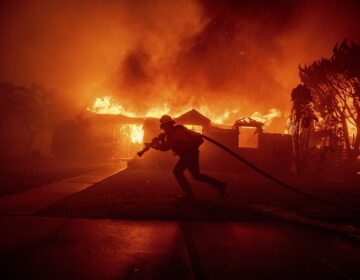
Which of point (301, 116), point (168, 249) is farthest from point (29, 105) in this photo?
point (168, 249)

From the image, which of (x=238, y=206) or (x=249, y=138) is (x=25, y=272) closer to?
(x=238, y=206)

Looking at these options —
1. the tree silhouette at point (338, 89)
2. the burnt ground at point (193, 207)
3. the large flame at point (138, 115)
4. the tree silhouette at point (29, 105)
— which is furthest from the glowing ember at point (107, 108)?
the burnt ground at point (193, 207)

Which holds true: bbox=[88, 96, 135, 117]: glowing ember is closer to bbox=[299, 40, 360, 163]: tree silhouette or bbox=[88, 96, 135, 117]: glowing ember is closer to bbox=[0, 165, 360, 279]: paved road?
bbox=[299, 40, 360, 163]: tree silhouette

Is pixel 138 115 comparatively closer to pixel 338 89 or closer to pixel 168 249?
pixel 338 89

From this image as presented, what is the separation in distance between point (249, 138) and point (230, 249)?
26.8 m

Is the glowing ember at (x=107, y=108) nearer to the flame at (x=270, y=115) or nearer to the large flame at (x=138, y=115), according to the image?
the large flame at (x=138, y=115)

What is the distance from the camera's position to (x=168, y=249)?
3248mm

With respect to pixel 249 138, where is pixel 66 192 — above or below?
below

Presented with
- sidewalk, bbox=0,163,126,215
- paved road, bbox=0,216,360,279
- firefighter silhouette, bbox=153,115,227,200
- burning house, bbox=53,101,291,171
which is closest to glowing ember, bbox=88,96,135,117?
burning house, bbox=53,101,291,171

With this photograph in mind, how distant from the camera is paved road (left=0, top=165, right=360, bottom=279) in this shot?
2676 mm

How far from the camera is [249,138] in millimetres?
29266

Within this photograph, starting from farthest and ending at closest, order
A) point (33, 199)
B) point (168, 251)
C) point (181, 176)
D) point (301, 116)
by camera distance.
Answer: point (301, 116) < point (181, 176) < point (33, 199) < point (168, 251)

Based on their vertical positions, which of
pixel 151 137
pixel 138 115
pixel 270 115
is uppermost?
pixel 270 115

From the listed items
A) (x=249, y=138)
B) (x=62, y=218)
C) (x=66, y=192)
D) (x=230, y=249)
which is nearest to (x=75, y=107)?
(x=249, y=138)
